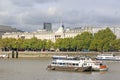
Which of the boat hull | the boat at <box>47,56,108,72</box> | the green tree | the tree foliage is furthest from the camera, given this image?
the tree foliage

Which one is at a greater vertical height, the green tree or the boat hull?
the green tree

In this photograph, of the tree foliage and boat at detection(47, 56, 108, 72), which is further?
the tree foliage

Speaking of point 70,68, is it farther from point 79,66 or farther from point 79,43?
point 79,43

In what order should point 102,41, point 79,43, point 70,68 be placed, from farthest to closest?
1. point 79,43
2. point 102,41
3. point 70,68

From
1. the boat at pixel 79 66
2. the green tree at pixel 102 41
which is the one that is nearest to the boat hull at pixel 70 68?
the boat at pixel 79 66

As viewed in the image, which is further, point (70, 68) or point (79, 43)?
point (79, 43)

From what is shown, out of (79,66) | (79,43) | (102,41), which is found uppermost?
(102,41)

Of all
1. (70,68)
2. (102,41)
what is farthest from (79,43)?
(70,68)

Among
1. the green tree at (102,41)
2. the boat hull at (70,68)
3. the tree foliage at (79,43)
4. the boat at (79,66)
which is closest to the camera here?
the boat hull at (70,68)

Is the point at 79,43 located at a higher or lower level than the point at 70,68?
higher

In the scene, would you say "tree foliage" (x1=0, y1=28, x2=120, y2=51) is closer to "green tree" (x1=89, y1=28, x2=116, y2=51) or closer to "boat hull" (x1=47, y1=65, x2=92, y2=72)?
"green tree" (x1=89, y1=28, x2=116, y2=51)

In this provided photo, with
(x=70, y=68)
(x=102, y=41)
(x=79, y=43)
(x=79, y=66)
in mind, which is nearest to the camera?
(x=79, y=66)

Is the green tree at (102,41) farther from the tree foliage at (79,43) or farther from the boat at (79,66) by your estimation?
the boat at (79,66)

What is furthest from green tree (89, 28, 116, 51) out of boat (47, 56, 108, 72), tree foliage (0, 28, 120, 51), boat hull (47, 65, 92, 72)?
boat hull (47, 65, 92, 72)
